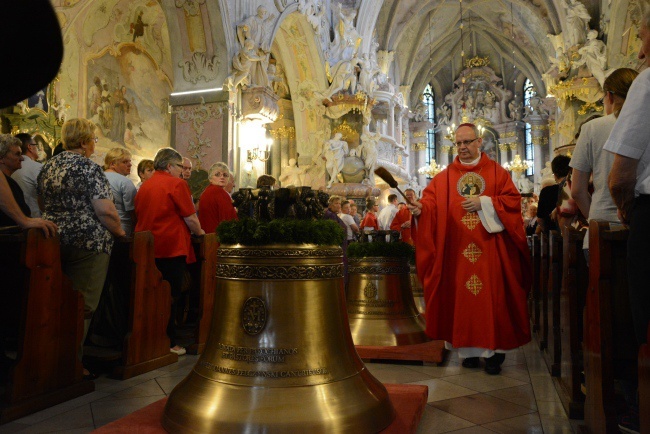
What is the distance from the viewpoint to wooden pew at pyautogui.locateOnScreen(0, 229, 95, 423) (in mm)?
2773

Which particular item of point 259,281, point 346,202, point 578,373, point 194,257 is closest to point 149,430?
point 259,281

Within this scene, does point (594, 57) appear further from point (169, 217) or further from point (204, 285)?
point (169, 217)

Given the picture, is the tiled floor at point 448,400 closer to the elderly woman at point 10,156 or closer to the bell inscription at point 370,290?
the bell inscription at point 370,290

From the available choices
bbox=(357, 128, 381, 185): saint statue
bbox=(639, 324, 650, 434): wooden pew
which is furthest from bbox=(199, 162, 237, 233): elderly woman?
bbox=(357, 128, 381, 185): saint statue

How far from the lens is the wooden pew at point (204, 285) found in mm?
4445

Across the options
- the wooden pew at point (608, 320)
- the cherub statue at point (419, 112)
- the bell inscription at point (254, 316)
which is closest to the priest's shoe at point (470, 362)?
the wooden pew at point (608, 320)

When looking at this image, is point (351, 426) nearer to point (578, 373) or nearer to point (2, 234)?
point (578, 373)

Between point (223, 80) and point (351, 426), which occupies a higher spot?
point (223, 80)

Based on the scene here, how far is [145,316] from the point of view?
3807 millimetres

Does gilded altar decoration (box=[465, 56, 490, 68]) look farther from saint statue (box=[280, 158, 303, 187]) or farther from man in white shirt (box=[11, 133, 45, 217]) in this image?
man in white shirt (box=[11, 133, 45, 217])

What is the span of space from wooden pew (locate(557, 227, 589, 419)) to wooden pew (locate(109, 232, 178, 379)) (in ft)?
8.73

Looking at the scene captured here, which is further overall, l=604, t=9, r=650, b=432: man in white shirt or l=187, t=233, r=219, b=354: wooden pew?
l=187, t=233, r=219, b=354: wooden pew

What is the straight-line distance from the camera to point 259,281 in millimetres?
2061

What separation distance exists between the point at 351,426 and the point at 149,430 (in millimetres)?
801
